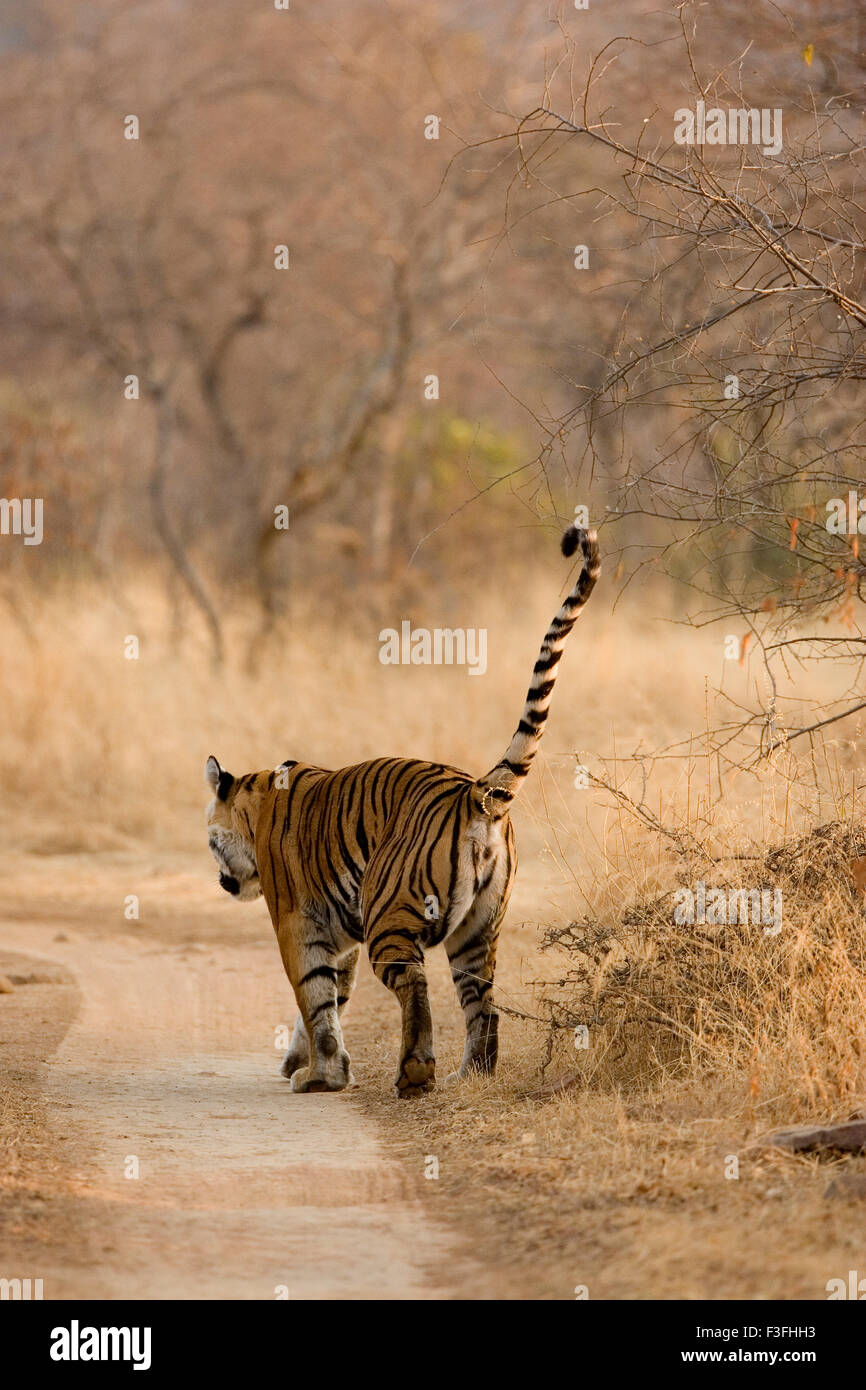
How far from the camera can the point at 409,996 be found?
260 inches

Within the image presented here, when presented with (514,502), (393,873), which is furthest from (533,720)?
(514,502)

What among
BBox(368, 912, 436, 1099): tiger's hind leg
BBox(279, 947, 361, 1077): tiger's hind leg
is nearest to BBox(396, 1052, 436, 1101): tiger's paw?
BBox(368, 912, 436, 1099): tiger's hind leg

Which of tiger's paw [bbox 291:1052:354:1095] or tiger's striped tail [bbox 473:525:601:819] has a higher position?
tiger's striped tail [bbox 473:525:601:819]

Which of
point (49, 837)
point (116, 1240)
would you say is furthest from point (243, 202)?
point (116, 1240)

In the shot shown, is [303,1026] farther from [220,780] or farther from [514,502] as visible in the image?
[514,502]

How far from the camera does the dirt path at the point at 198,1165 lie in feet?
14.8

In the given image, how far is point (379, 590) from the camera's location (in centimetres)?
2283

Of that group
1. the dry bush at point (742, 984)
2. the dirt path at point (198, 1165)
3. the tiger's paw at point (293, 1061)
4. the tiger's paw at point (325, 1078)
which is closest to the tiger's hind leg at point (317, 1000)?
the tiger's paw at point (325, 1078)

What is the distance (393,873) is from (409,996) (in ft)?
1.63

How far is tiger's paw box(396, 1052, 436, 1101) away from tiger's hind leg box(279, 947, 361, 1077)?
2.52ft

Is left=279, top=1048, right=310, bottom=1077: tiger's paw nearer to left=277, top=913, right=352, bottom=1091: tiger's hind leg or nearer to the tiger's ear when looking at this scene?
left=277, top=913, right=352, bottom=1091: tiger's hind leg

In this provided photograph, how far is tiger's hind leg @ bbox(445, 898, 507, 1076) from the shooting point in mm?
6793

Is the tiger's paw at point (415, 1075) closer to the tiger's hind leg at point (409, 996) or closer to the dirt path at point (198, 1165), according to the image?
the tiger's hind leg at point (409, 996)

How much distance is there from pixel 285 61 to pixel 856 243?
19.3 metres
